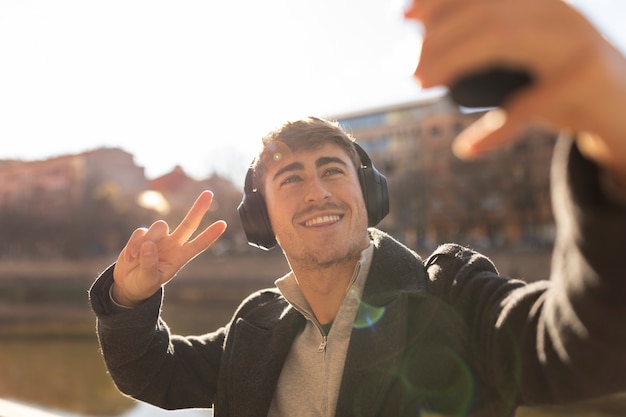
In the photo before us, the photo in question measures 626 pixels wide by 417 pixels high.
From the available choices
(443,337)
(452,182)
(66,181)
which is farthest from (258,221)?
(66,181)

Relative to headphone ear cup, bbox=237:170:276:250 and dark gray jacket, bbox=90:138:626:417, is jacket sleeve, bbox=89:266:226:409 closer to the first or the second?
dark gray jacket, bbox=90:138:626:417

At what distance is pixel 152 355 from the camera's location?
1.64 metres

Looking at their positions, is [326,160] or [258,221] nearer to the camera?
[326,160]

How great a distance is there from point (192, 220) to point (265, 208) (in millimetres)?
341

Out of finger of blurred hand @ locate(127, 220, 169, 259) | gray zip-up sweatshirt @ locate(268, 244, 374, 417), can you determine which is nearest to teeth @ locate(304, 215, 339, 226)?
gray zip-up sweatshirt @ locate(268, 244, 374, 417)

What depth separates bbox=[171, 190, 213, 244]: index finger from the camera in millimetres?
1595

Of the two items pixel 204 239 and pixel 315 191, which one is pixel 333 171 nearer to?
pixel 315 191

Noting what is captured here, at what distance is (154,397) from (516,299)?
50.5 inches

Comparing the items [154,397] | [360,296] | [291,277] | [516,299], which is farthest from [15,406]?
[516,299]

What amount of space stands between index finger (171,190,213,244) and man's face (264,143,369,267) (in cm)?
27

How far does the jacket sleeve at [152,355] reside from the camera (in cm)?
157

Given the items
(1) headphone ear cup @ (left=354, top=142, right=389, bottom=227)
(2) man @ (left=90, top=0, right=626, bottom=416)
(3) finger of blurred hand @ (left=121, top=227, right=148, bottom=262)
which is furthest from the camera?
(1) headphone ear cup @ (left=354, top=142, right=389, bottom=227)

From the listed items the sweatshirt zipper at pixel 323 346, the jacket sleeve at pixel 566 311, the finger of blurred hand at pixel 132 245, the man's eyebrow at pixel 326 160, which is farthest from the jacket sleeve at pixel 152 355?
the jacket sleeve at pixel 566 311

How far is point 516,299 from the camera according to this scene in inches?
40.5
